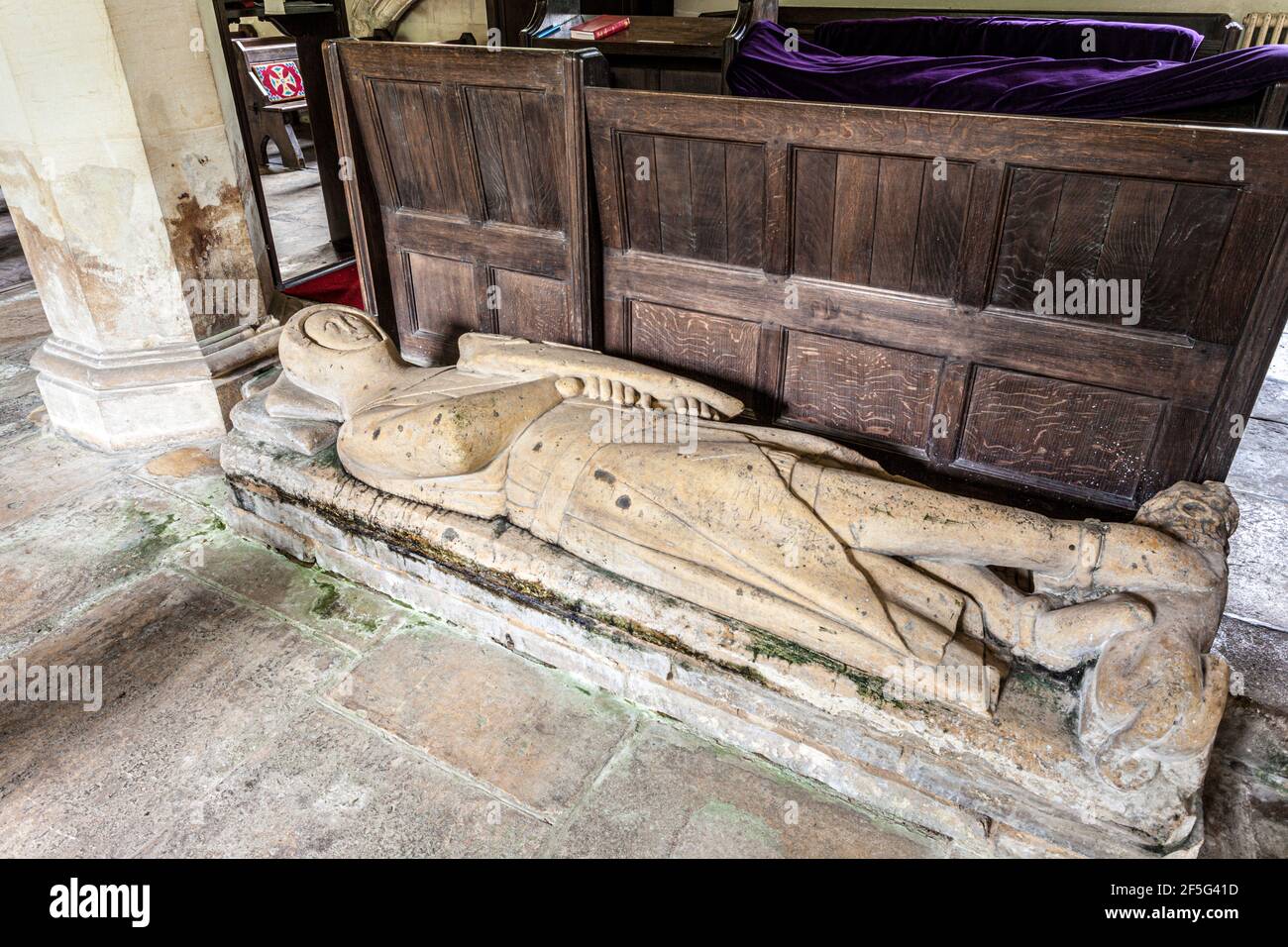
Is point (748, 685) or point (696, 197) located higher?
point (696, 197)

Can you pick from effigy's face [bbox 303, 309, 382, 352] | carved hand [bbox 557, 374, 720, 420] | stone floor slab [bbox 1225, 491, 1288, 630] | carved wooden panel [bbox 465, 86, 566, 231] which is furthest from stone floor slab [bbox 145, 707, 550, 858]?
stone floor slab [bbox 1225, 491, 1288, 630]

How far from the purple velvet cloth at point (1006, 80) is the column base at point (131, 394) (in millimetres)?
3190

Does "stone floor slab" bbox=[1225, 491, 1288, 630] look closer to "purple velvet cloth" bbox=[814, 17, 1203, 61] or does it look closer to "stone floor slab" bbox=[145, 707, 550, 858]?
"stone floor slab" bbox=[145, 707, 550, 858]

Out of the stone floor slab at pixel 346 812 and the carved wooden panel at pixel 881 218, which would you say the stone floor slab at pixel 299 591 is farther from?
the carved wooden panel at pixel 881 218

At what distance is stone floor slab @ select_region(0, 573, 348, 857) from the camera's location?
7.88 feet

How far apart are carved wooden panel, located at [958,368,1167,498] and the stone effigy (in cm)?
52

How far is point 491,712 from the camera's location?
273 centimetres

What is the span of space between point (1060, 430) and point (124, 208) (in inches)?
162

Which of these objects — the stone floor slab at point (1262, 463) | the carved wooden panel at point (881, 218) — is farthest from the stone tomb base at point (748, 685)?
the stone floor slab at point (1262, 463)

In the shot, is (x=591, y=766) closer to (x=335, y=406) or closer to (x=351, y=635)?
(x=351, y=635)

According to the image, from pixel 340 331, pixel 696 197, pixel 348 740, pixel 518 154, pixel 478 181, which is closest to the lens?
pixel 348 740

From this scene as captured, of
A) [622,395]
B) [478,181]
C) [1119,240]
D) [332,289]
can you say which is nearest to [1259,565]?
[1119,240]

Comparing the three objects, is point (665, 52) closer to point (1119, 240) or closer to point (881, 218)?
point (881, 218)

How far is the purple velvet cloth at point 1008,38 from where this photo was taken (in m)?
4.96
